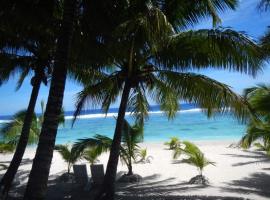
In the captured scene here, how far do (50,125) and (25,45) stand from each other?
421 centimetres

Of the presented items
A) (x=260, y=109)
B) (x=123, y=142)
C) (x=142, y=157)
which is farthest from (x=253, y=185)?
(x=142, y=157)

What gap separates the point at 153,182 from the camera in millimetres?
11055

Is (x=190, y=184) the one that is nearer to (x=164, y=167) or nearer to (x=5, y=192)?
(x=164, y=167)

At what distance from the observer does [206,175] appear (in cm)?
1191

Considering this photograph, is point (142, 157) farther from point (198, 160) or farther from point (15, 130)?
point (15, 130)

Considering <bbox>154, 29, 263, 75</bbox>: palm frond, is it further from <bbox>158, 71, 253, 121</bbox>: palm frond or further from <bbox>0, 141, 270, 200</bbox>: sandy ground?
<bbox>0, 141, 270, 200</bbox>: sandy ground

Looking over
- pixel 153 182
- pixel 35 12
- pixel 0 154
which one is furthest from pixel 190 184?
pixel 0 154

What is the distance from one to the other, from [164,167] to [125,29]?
8370 mm

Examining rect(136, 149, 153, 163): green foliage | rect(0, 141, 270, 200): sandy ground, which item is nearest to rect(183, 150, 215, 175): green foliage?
rect(0, 141, 270, 200): sandy ground

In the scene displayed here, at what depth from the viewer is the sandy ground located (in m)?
9.27

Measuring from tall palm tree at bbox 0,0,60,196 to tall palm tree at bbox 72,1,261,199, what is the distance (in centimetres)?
139

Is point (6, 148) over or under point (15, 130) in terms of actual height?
under

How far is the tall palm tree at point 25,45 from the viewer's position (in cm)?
679

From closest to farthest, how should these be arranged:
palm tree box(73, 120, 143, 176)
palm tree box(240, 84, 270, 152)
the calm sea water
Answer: palm tree box(240, 84, 270, 152), palm tree box(73, 120, 143, 176), the calm sea water
